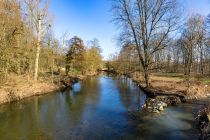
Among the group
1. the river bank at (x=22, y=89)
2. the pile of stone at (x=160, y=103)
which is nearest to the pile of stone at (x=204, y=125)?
the pile of stone at (x=160, y=103)

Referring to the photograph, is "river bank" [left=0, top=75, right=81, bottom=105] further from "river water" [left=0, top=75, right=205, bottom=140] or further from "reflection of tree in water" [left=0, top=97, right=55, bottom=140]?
"river water" [left=0, top=75, right=205, bottom=140]

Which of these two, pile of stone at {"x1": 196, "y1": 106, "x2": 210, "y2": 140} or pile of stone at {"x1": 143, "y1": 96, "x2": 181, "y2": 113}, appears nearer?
pile of stone at {"x1": 196, "y1": 106, "x2": 210, "y2": 140}

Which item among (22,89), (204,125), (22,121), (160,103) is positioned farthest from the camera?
(22,89)

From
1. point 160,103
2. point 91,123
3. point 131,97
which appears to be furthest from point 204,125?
point 131,97

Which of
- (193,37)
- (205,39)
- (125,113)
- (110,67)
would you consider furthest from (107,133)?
(110,67)

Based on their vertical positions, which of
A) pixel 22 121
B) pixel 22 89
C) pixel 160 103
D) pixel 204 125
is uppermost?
pixel 22 89

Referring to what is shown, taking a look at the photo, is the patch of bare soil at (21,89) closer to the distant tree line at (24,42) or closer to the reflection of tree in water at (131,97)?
the distant tree line at (24,42)

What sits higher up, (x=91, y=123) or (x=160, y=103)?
(x=160, y=103)

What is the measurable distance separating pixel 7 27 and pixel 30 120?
46.3 ft

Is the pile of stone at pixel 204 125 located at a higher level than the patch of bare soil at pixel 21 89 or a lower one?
lower

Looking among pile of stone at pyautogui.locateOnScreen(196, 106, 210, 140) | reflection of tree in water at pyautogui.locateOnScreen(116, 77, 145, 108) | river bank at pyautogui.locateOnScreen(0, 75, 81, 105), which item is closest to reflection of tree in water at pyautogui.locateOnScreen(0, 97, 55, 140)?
river bank at pyautogui.locateOnScreen(0, 75, 81, 105)

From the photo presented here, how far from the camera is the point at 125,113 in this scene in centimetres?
1827

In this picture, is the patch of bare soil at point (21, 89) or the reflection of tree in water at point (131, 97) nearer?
the reflection of tree in water at point (131, 97)

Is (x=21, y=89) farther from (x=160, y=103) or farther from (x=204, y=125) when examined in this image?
(x=204, y=125)
